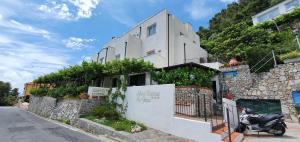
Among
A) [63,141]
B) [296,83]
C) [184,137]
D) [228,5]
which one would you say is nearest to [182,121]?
[184,137]

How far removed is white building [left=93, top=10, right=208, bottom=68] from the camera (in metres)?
19.1

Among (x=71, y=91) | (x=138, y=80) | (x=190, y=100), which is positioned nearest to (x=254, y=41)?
(x=138, y=80)

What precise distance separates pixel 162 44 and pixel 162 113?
34.9 feet

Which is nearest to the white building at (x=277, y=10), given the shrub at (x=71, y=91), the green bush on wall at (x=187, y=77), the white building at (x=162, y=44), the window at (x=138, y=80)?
the white building at (x=162, y=44)

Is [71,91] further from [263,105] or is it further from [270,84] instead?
[270,84]

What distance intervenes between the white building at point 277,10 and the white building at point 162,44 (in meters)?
16.0

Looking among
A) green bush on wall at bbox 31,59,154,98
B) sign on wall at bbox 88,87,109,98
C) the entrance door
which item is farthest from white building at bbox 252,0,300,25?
sign on wall at bbox 88,87,109,98

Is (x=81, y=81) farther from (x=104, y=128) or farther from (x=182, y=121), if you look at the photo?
(x=182, y=121)

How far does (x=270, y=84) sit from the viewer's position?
14.0 m

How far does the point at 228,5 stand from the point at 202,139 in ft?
142

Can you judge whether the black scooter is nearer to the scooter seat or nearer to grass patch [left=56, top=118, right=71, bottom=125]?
the scooter seat

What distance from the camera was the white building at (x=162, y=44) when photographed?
19.1 m

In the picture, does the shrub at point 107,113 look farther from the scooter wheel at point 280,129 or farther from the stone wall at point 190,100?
the scooter wheel at point 280,129

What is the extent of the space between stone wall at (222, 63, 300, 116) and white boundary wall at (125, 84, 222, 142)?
862cm
